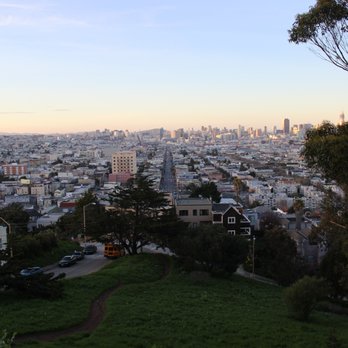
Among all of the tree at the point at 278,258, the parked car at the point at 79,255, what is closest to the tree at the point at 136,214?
the parked car at the point at 79,255

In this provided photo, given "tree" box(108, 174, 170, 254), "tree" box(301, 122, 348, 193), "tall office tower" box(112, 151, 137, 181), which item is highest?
"tree" box(301, 122, 348, 193)

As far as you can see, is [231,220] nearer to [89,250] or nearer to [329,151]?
[89,250]

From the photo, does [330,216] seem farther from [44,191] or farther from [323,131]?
[44,191]

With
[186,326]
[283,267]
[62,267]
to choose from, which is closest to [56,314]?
[186,326]

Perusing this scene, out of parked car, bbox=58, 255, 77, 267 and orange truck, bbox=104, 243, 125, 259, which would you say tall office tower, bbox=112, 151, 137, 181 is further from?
parked car, bbox=58, 255, 77, 267

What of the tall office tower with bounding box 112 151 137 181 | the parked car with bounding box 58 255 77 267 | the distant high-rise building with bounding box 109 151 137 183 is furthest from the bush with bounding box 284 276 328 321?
the tall office tower with bounding box 112 151 137 181

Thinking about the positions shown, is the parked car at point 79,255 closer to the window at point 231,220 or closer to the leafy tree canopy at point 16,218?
the window at point 231,220

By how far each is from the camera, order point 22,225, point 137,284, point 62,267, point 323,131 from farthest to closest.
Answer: point 22,225, point 62,267, point 137,284, point 323,131
